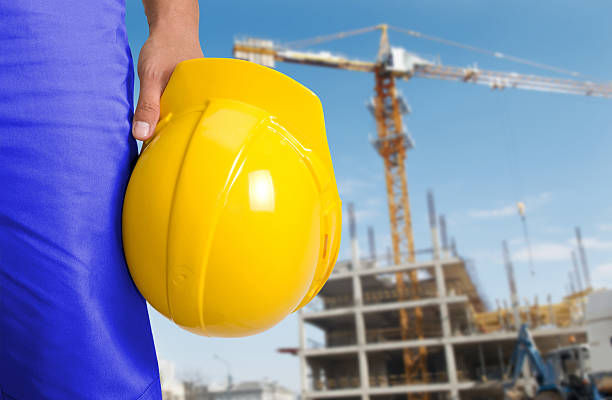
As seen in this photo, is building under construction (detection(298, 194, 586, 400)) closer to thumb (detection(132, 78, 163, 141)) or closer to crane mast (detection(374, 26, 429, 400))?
crane mast (detection(374, 26, 429, 400))

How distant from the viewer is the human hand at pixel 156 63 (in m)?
0.90

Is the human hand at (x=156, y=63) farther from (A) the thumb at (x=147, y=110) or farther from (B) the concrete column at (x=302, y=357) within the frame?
(B) the concrete column at (x=302, y=357)

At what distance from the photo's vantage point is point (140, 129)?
0.89 metres

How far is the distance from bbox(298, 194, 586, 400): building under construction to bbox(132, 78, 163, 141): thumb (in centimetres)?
2998

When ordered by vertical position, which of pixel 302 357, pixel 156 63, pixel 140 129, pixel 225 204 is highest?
pixel 156 63

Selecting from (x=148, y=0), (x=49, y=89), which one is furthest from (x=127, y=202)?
(x=148, y=0)

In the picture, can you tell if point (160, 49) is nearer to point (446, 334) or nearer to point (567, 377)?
point (567, 377)

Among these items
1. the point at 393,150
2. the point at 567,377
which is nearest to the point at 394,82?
the point at 393,150

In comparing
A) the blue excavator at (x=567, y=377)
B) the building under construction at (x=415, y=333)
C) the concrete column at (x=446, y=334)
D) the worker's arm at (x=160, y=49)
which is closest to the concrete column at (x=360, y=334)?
the building under construction at (x=415, y=333)

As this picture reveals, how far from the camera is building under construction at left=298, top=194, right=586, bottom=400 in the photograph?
2938cm

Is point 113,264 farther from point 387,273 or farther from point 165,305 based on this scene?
point 387,273

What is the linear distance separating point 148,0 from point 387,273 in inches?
1301

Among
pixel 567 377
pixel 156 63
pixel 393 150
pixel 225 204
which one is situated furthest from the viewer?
pixel 393 150

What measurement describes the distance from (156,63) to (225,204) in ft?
1.07
